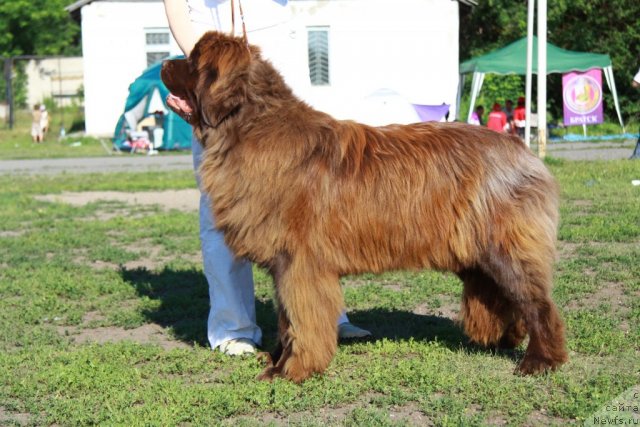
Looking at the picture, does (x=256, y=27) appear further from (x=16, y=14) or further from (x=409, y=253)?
(x=16, y=14)

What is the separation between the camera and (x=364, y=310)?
6.43m

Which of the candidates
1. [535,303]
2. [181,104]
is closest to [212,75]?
[181,104]

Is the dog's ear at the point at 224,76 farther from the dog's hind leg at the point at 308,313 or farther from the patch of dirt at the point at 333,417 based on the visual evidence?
the patch of dirt at the point at 333,417

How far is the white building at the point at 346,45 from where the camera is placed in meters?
29.1

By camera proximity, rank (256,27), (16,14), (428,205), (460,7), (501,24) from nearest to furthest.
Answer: (428,205)
(256,27)
(460,7)
(501,24)
(16,14)

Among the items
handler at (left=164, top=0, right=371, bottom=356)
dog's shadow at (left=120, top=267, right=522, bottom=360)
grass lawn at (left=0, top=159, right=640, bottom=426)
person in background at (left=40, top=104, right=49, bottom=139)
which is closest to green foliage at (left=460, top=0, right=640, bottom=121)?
person in background at (left=40, top=104, right=49, bottom=139)

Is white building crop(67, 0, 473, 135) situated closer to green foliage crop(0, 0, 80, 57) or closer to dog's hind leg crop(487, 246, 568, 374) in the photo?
green foliage crop(0, 0, 80, 57)

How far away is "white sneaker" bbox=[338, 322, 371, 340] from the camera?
5625mm

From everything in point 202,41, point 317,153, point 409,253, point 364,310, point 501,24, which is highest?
point 501,24

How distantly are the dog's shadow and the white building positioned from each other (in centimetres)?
2195

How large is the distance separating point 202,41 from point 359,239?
4.51 ft

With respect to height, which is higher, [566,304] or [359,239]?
[359,239]

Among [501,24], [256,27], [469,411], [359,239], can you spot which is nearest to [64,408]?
[359,239]

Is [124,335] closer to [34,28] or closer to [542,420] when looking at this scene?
[542,420]
